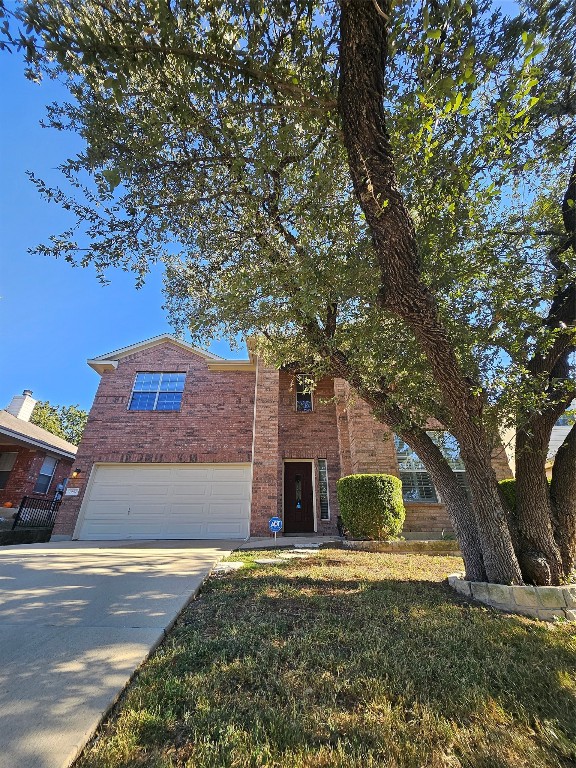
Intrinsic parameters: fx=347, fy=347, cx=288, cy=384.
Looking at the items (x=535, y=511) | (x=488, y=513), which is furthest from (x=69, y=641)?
(x=535, y=511)

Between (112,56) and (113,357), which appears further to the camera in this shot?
(113,357)

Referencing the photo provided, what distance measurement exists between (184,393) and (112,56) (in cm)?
954

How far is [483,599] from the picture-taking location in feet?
12.2

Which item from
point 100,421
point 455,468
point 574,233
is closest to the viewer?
point 574,233

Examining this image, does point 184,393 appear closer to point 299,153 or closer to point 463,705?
point 299,153

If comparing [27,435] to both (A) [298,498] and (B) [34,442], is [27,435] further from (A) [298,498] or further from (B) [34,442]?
(A) [298,498]

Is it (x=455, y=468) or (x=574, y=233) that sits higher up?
(x=574, y=233)

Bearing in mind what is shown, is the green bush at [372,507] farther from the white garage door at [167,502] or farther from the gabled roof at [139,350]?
the gabled roof at [139,350]

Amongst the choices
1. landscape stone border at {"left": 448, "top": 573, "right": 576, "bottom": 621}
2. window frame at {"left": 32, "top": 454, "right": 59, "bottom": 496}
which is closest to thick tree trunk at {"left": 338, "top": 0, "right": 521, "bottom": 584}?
landscape stone border at {"left": 448, "top": 573, "right": 576, "bottom": 621}

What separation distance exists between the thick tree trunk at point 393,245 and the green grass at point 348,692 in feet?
3.04

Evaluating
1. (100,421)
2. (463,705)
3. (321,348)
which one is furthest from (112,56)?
(100,421)

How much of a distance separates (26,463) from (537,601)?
1732 cm

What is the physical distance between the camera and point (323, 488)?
421 inches

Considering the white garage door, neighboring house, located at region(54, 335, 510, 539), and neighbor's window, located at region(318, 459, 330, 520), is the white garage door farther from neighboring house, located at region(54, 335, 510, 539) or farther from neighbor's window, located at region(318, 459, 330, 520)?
neighbor's window, located at region(318, 459, 330, 520)
